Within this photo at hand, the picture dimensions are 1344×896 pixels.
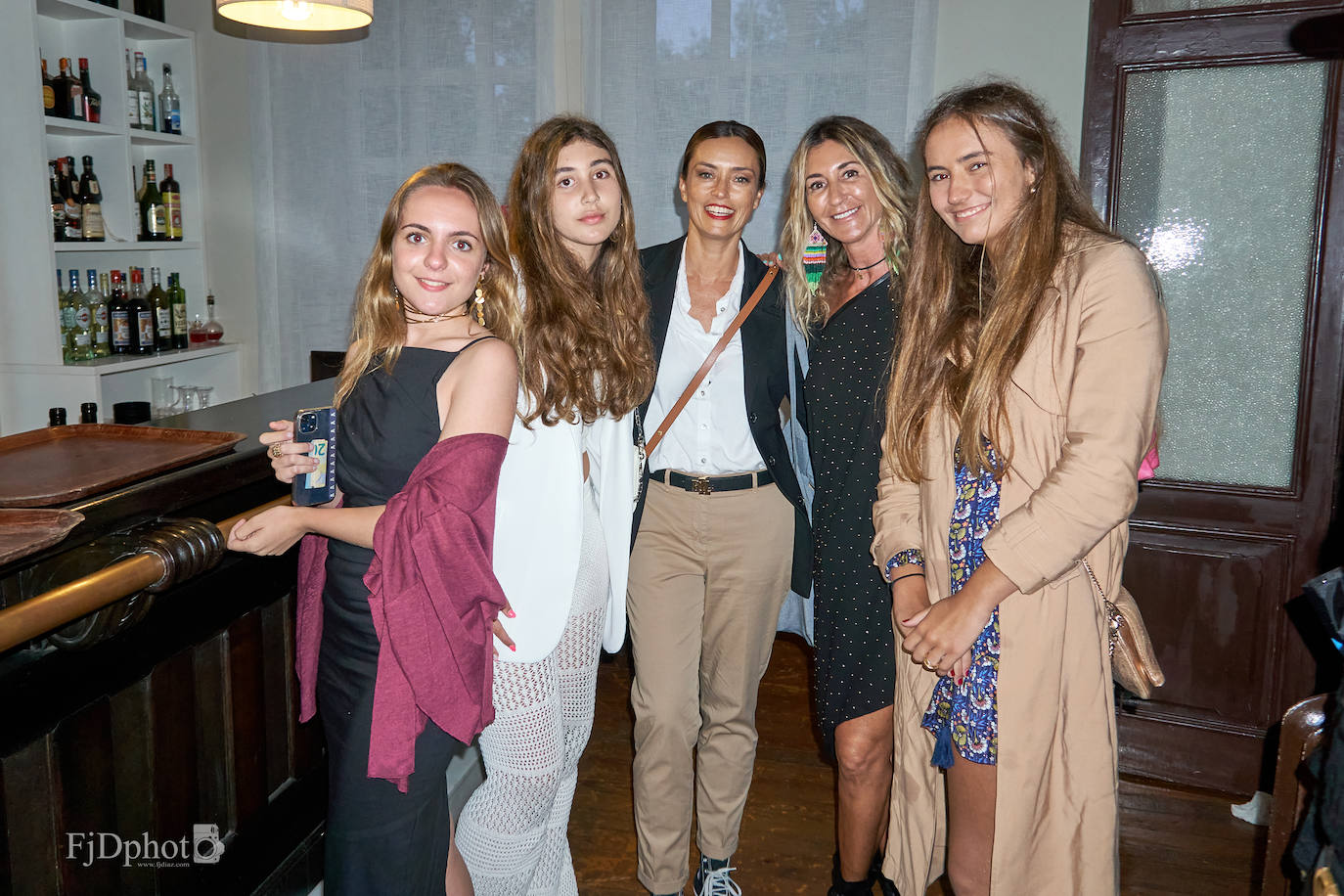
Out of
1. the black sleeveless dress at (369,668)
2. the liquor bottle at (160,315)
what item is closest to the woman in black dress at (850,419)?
the black sleeveless dress at (369,668)

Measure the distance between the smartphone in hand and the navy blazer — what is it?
738 mm

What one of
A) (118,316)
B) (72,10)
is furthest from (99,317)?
(72,10)

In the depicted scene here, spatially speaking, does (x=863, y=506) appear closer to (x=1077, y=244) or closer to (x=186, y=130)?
(x=1077, y=244)

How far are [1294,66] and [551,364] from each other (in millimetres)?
2308

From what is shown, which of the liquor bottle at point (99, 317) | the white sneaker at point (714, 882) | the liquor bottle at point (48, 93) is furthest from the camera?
the liquor bottle at point (99, 317)

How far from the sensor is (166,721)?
158 centimetres

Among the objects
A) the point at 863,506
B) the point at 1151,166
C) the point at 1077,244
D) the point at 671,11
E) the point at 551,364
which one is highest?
the point at 671,11

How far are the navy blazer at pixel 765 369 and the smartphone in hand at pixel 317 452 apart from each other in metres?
0.74

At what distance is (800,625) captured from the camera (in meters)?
2.41

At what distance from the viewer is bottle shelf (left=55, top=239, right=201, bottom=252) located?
3357mm

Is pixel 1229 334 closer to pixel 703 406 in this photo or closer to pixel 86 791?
pixel 703 406

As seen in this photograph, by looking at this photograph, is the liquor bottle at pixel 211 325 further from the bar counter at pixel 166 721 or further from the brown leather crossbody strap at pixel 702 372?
the brown leather crossbody strap at pixel 702 372

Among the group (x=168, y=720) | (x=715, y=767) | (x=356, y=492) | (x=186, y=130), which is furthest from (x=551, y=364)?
(x=186, y=130)

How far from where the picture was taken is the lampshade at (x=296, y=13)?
Result: 2.59 meters
